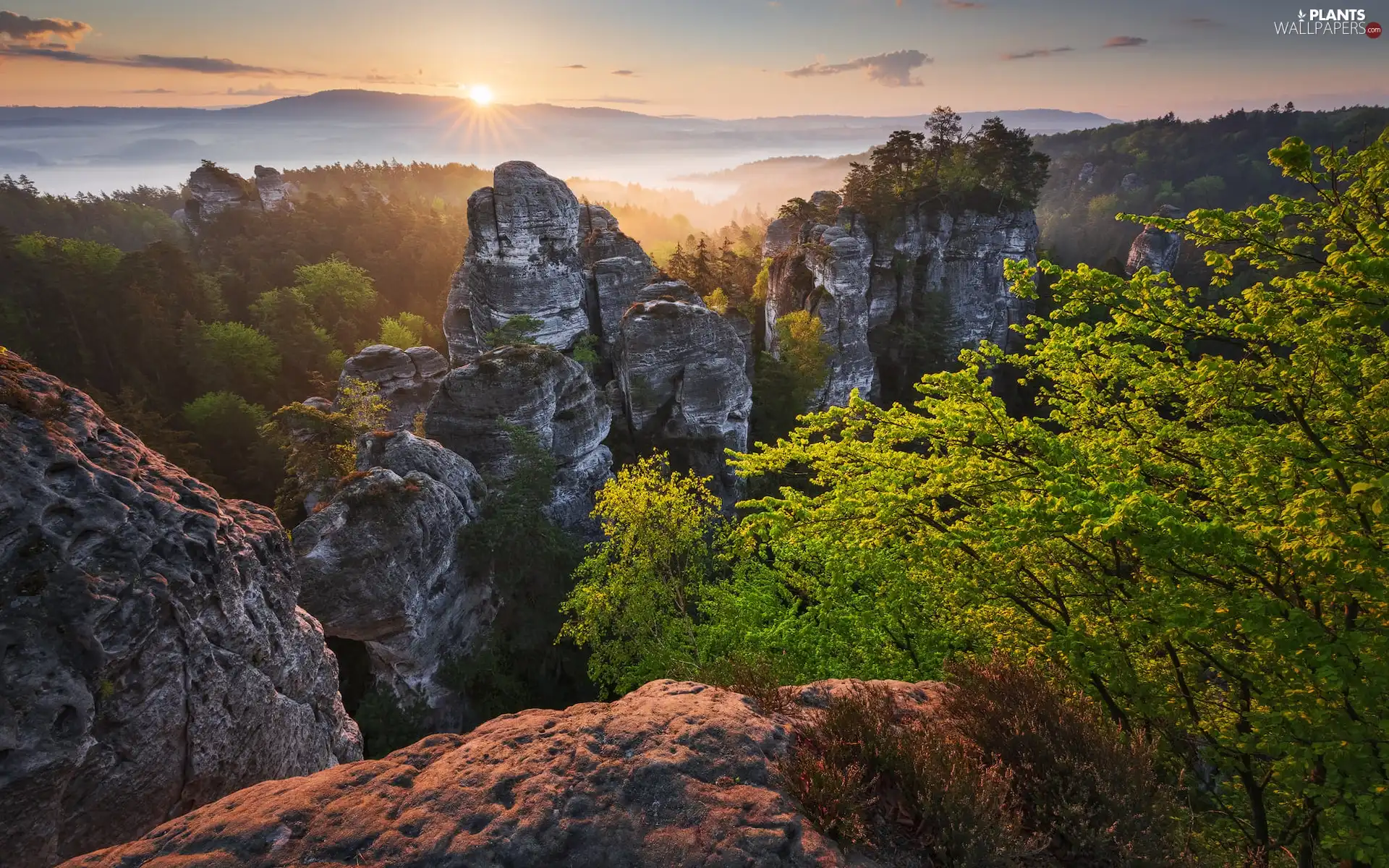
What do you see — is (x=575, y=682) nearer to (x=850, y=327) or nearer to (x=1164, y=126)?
(x=850, y=327)

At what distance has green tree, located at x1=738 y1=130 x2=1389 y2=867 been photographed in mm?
6332

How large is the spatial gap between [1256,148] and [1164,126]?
19177 mm

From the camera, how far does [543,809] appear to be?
510 cm

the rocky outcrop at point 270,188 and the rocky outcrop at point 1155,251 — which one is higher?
the rocky outcrop at point 270,188

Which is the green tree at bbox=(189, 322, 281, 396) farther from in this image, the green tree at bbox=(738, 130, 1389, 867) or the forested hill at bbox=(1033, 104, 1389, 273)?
the forested hill at bbox=(1033, 104, 1389, 273)

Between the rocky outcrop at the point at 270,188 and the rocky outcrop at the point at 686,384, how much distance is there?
63735 millimetres

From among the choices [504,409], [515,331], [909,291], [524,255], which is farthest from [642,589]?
[909,291]

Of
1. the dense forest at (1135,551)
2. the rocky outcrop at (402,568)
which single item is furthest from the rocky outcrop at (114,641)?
the rocky outcrop at (402,568)

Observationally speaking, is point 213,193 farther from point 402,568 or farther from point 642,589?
point 642,589

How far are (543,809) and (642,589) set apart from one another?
46.4 ft

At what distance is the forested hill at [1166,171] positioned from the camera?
105312 mm

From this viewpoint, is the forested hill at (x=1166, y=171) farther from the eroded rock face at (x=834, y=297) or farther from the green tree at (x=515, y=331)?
the green tree at (x=515, y=331)

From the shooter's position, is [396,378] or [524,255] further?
[524,255]

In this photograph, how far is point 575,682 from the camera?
22719 mm
